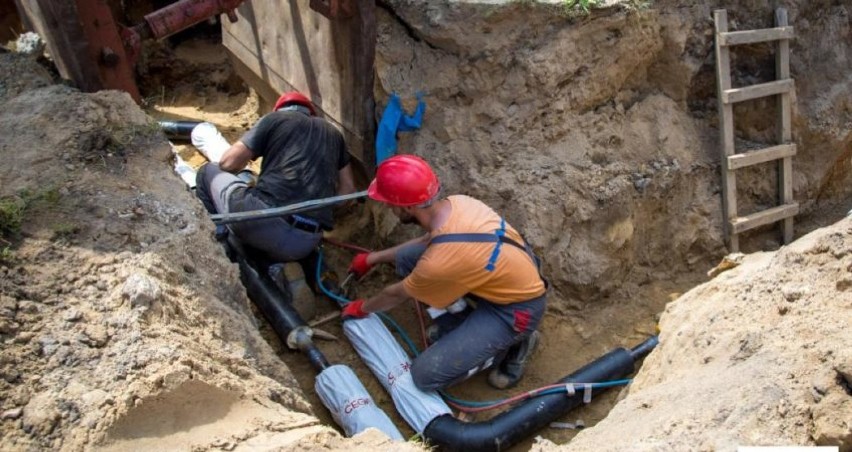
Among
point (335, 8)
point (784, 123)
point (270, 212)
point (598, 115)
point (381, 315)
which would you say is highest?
point (335, 8)

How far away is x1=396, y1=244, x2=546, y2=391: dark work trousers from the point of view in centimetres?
394

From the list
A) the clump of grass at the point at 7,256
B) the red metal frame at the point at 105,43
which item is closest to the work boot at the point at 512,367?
the clump of grass at the point at 7,256

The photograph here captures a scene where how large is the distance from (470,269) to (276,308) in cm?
140

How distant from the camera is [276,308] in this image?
4.33 meters

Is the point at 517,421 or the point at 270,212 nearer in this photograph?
the point at 517,421

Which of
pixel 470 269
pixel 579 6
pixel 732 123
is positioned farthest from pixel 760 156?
pixel 470 269

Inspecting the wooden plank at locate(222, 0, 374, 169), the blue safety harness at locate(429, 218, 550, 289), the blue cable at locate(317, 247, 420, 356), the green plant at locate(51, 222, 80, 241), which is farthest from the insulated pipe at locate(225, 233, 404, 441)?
the green plant at locate(51, 222, 80, 241)

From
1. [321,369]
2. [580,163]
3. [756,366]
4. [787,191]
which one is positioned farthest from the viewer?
[787,191]

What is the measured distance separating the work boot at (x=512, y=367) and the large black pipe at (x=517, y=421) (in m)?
0.33

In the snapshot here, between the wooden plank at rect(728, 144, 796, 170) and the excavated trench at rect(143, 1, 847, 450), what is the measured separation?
168 mm

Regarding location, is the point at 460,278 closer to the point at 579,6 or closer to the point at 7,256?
the point at 579,6

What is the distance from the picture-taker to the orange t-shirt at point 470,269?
3.68 metres

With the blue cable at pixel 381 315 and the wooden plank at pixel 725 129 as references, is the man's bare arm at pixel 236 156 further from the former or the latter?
the wooden plank at pixel 725 129

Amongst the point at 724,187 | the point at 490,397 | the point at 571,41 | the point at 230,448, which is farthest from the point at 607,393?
the point at 230,448
